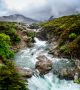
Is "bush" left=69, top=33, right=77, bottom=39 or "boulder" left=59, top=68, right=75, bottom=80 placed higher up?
"bush" left=69, top=33, right=77, bottom=39

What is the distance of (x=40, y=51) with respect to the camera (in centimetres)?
4750

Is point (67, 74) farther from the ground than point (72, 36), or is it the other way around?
point (72, 36)

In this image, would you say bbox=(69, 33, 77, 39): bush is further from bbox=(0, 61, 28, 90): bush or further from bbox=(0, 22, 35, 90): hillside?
bbox=(0, 61, 28, 90): bush

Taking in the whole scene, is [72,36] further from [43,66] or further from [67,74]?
[67,74]

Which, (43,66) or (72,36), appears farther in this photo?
(72,36)

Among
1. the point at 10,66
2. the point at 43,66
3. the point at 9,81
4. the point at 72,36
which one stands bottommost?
the point at 9,81

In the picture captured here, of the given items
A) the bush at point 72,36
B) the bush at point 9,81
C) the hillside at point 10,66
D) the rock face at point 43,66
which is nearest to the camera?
the bush at point 9,81

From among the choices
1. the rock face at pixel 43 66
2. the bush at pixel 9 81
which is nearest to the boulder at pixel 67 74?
the rock face at pixel 43 66

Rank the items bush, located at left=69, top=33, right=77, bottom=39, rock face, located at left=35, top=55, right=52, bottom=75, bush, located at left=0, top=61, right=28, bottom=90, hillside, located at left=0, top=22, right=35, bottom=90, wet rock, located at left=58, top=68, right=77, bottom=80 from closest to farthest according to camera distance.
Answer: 1. bush, located at left=0, top=61, right=28, bottom=90
2. hillside, located at left=0, top=22, right=35, bottom=90
3. wet rock, located at left=58, top=68, right=77, bottom=80
4. rock face, located at left=35, top=55, right=52, bottom=75
5. bush, located at left=69, top=33, right=77, bottom=39

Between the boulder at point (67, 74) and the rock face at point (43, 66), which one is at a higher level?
the rock face at point (43, 66)

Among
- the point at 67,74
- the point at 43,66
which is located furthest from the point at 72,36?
the point at 67,74

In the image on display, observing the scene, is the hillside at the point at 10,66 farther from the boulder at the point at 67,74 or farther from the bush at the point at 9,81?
the boulder at the point at 67,74

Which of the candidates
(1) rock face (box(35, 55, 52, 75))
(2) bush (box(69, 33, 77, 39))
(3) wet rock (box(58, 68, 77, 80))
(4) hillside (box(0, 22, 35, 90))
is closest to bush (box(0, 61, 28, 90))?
(4) hillside (box(0, 22, 35, 90))

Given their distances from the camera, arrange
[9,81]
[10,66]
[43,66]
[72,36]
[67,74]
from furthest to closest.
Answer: [72,36] → [43,66] → [67,74] → [10,66] → [9,81]
